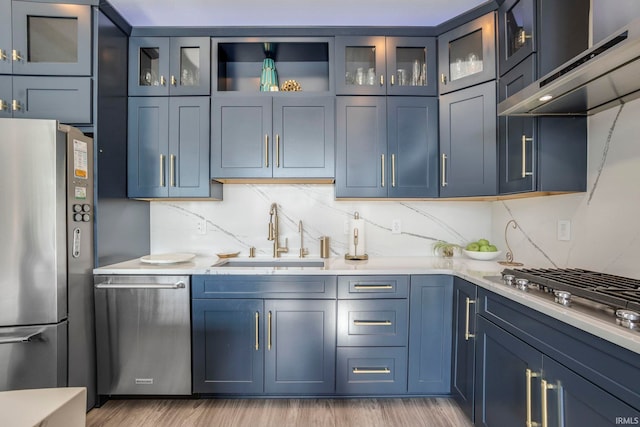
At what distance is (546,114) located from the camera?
5.09 ft

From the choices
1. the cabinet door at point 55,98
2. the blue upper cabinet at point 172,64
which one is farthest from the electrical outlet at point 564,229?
the cabinet door at point 55,98

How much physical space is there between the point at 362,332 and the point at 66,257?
1748 mm

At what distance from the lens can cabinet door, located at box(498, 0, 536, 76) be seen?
1594 millimetres

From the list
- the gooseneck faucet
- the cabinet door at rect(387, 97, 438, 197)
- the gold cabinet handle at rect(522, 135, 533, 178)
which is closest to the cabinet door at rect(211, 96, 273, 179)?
the gooseneck faucet

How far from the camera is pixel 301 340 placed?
1838 millimetres

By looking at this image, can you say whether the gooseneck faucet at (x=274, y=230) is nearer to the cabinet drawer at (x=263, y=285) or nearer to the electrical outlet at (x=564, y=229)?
the cabinet drawer at (x=263, y=285)

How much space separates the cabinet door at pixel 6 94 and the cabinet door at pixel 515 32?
3020 millimetres

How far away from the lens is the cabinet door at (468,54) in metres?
1.90

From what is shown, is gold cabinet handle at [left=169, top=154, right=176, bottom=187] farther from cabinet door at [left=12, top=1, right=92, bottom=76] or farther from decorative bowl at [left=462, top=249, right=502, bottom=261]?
decorative bowl at [left=462, top=249, right=502, bottom=261]

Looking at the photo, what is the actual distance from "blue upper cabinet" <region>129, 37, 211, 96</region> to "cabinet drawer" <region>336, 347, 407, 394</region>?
81.7 inches

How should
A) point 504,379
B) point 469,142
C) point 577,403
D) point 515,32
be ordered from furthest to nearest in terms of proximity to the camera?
point 469,142
point 515,32
point 504,379
point 577,403

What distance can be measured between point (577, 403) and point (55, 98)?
292cm

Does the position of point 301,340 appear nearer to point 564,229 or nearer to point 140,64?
point 564,229

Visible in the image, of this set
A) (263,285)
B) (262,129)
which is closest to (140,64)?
(262,129)
